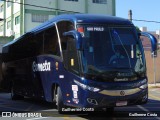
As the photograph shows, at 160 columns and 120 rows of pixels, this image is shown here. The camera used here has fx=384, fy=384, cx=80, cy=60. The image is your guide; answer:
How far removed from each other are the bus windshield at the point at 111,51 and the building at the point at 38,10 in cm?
3773

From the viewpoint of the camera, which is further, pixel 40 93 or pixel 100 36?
pixel 40 93

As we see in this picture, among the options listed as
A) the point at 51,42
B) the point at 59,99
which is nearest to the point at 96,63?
the point at 59,99

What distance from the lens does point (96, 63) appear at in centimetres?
1152

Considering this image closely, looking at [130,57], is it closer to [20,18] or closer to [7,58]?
[7,58]

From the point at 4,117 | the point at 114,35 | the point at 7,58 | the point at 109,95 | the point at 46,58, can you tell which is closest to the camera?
the point at 109,95

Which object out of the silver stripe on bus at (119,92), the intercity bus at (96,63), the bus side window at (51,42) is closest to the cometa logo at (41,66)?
the intercity bus at (96,63)

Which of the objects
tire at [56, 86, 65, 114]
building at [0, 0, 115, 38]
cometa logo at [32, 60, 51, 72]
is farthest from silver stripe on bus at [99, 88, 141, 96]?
building at [0, 0, 115, 38]

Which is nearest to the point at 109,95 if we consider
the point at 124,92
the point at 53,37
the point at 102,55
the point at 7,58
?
the point at 124,92

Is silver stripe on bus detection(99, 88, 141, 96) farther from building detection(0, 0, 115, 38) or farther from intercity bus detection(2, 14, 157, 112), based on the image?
building detection(0, 0, 115, 38)

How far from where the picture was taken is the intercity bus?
1133 centimetres

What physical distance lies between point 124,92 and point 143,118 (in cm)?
170

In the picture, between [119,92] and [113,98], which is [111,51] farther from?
[113,98]

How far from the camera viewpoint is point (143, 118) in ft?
41.5

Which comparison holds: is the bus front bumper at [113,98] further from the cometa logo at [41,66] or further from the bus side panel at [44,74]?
the cometa logo at [41,66]
